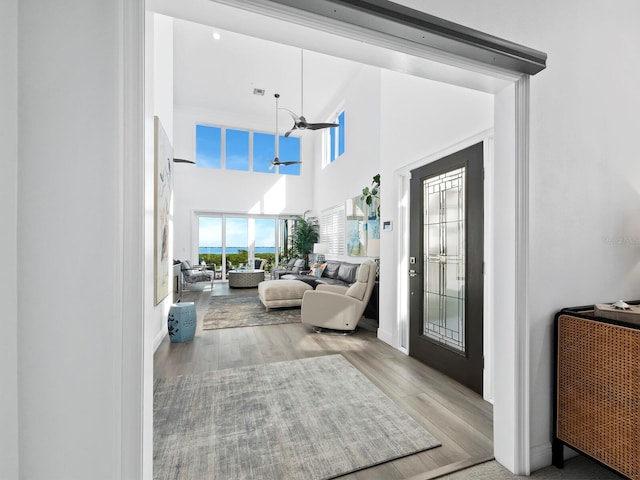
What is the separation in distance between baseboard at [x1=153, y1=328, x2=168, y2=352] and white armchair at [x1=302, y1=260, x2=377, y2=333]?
5.92 ft

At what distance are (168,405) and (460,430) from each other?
6.97ft

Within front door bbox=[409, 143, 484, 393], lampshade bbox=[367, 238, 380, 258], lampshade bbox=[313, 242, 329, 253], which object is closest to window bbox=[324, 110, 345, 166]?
lampshade bbox=[313, 242, 329, 253]

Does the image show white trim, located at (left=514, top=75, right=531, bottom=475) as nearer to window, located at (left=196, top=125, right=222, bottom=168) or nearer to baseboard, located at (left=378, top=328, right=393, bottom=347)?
baseboard, located at (left=378, top=328, right=393, bottom=347)

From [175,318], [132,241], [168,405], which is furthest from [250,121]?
[132,241]

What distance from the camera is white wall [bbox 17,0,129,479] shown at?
89cm

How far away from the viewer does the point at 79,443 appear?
938 millimetres

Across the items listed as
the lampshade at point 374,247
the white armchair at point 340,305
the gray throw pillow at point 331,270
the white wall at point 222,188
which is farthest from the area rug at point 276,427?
the white wall at point 222,188

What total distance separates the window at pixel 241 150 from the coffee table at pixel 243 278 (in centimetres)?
326

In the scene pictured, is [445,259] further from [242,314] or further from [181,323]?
[242,314]

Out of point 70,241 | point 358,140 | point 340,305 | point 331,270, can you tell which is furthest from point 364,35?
point 331,270

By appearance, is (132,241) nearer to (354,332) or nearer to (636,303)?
(636,303)

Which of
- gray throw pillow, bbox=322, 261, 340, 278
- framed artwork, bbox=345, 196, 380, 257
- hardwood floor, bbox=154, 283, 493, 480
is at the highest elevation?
framed artwork, bbox=345, 196, 380, 257

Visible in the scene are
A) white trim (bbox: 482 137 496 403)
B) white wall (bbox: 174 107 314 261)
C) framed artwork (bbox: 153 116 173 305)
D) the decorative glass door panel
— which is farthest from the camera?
white wall (bbox: 174 107 314 261)

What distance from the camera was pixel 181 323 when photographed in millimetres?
3756
